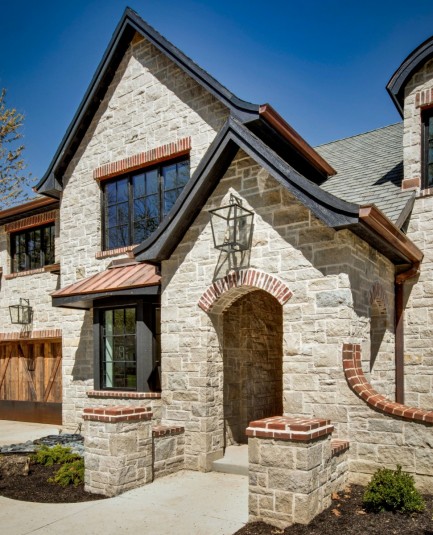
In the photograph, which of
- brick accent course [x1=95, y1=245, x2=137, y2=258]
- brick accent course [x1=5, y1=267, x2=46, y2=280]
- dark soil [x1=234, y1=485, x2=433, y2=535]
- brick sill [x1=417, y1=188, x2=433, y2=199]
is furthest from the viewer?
brick accent course [x1=5, y1=267, x2=46, y2=280]

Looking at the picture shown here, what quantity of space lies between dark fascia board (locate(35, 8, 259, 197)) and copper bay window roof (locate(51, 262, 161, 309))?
10.5 ft

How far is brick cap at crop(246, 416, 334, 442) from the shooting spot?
17.6 feet

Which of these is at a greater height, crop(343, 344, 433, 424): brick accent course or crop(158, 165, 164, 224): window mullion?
crop(158, 165, 164, 224): window mullion

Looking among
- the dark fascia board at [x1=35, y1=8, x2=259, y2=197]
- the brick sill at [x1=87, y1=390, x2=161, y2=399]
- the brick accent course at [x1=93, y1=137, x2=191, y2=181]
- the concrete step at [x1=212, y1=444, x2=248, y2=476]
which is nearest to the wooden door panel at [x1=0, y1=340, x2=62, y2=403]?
the brick sill at [x1=87, y1=390, x2=161, y2=399]

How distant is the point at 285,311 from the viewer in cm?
704

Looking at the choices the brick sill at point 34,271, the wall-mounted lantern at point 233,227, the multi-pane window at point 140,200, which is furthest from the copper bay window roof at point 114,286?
the brick sill at point 34,271

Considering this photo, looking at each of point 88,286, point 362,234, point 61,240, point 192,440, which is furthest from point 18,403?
point 362,234

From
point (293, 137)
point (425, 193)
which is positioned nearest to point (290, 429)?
Answer: point (425, 193)

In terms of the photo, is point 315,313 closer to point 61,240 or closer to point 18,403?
point 61,240

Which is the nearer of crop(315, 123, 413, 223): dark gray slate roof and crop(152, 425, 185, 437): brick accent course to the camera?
crop(152, 425, 185, 437): brick accent course

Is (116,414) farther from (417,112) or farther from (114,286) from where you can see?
(417,112)

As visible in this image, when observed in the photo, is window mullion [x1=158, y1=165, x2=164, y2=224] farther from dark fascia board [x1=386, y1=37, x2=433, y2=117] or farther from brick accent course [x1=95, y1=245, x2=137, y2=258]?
dark fascia board [x1=386, y1=37, x2=433, y2=117]

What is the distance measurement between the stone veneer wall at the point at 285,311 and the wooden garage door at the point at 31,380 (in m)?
6.17

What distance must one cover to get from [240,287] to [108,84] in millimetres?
7059
